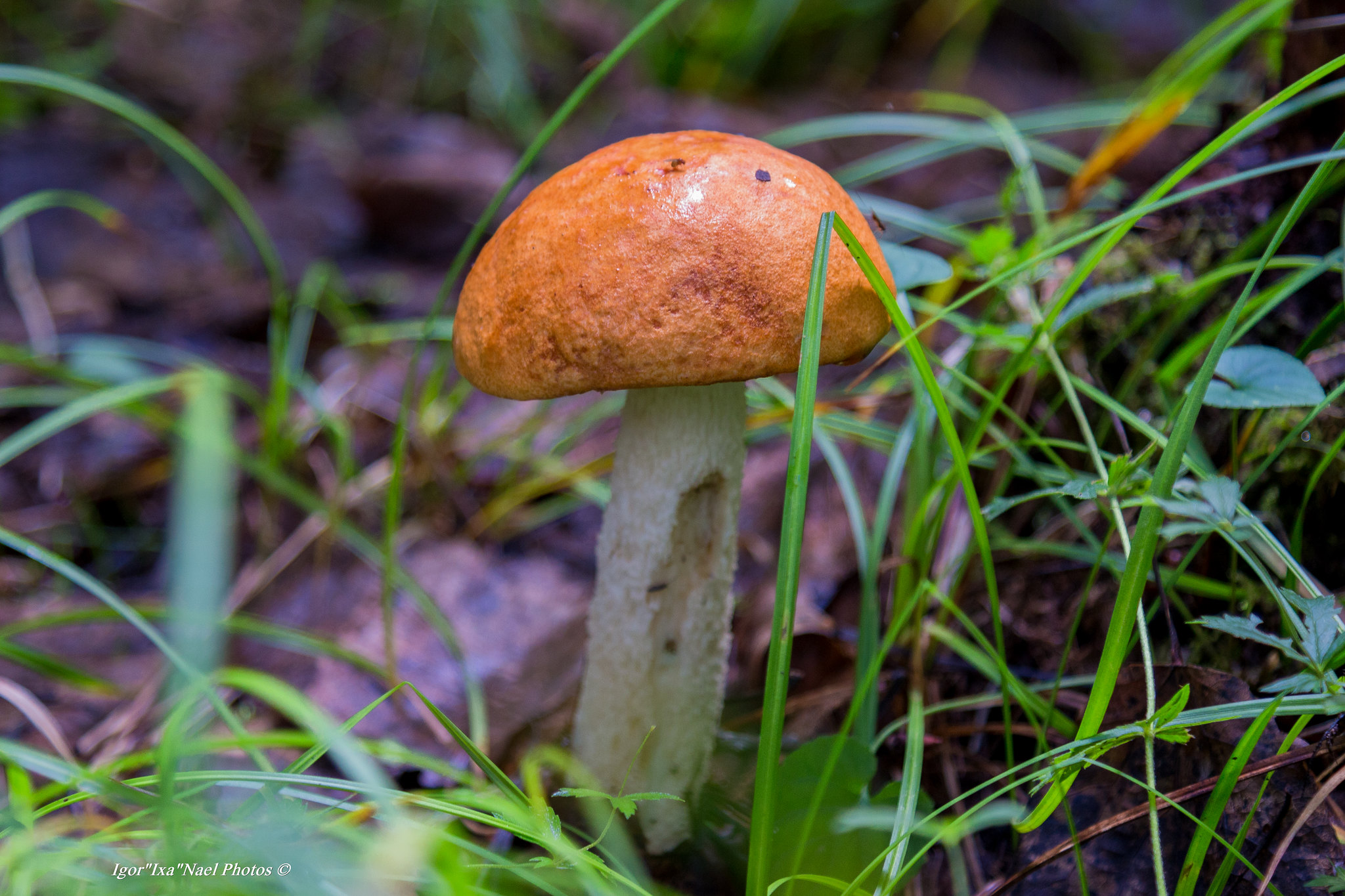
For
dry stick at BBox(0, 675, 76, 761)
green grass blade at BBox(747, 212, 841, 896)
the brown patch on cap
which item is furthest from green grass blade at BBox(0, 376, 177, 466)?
green grass blade at BBox(747, 212, 841, 896)

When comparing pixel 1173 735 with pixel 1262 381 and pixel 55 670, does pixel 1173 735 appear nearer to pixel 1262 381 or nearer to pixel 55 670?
pixel 1262 381

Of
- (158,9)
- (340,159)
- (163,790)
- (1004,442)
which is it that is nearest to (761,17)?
(340,159)

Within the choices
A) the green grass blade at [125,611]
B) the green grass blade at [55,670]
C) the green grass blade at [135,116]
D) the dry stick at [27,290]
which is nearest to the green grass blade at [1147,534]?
the green grass blade at [125,611]

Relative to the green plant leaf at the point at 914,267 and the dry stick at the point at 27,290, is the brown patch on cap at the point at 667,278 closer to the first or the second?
the green plant leaf at the point at 914,267

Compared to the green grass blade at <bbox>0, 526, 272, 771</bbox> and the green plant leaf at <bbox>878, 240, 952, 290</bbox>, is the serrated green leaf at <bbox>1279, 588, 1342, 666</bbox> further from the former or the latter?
the green grass blade at <bbox>0, 526, 272, 771</bbox>

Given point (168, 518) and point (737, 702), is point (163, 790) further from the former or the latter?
point (168, 518)

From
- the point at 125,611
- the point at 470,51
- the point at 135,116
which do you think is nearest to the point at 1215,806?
the point at 125,611
